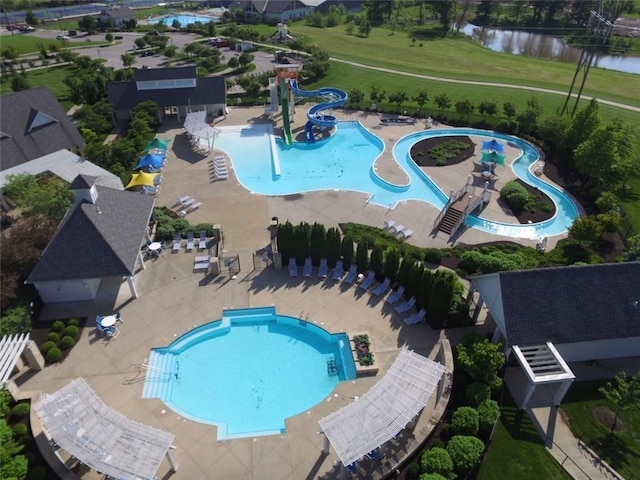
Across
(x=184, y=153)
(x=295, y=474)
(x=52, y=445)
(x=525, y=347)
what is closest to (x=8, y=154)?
(x=184, y=153)

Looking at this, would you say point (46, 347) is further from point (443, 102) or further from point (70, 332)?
→ point (443, 102)

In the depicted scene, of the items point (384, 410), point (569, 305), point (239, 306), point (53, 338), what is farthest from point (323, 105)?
point (384, 410)

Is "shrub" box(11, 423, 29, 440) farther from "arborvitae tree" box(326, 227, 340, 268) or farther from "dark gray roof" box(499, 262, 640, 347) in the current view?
"dark gray roof" box(499, 262, 640, 347)

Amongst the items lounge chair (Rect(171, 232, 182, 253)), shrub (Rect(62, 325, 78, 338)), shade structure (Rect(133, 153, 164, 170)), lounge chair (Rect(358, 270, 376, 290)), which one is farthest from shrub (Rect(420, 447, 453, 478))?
shade structure (Rect(133, 153, 164, 170))

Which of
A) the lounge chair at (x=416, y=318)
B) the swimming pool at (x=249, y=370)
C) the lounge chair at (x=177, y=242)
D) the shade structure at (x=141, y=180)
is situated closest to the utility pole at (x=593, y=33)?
the lounge chair at (x=416, y=318)

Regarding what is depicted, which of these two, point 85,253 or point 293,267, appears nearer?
point 85,253

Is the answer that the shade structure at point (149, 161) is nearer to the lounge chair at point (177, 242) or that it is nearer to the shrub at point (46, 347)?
the lounge chair at point (177, 242)

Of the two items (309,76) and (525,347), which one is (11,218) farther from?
(309,76)
